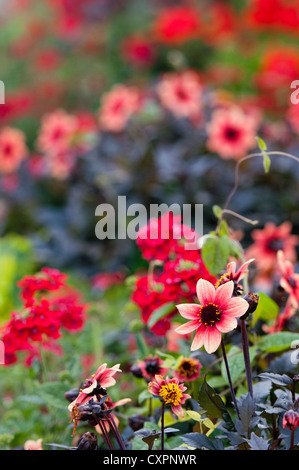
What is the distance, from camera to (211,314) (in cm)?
80

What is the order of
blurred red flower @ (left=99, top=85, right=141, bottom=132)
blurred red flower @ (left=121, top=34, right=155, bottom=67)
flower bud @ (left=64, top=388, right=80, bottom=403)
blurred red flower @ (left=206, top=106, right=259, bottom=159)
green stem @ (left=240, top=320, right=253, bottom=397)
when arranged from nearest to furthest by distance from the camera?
green stem @ (left=240, top=320, right=253, bottom=397) → flower bud @ (left=64, top=388, right=80, bottom=403) → blurred red flower @ (left=206, top=106, right=259, bottom=159) → blurred red flower @ (left=99, top=85, right=141, bottom=132) → blurred red flower @ (left=121, top=34, right=155, bottom=67)

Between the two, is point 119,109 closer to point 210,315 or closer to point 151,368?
point 151,368

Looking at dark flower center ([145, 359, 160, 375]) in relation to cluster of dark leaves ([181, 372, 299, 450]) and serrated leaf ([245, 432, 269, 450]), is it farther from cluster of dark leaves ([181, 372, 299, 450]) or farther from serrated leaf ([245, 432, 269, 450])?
serrated leaf ([245, 432, 269, 450])

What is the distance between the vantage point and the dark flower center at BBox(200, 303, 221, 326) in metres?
0.80

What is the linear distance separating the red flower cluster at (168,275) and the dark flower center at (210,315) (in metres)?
0.29

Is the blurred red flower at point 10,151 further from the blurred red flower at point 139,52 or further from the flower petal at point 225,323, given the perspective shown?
the flower petal at point 225,323

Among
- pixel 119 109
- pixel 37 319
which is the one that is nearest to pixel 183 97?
pixel 119 109

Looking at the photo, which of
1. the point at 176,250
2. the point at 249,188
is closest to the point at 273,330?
the point at 176,250

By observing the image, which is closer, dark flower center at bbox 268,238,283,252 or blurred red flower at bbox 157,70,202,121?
dark flower center at bbox 268,238,283,252

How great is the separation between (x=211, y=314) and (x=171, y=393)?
0.13 metres

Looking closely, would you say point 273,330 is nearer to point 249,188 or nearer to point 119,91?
point 249,188

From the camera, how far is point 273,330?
3.83 feet

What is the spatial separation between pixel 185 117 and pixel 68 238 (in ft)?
2.99

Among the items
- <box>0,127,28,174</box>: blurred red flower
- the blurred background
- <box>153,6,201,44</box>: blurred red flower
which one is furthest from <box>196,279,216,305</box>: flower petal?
<box>153,6,201,44</box>: blurred red flower
